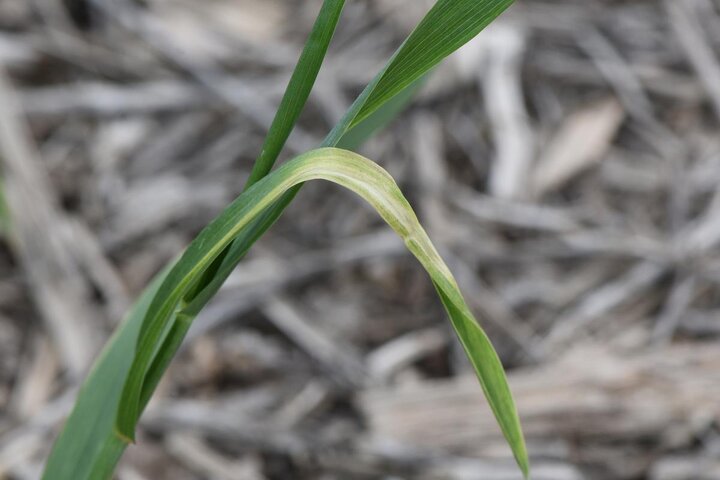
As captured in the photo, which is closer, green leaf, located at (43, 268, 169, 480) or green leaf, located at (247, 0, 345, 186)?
green leaf, located at (247, 0, 345, 186)

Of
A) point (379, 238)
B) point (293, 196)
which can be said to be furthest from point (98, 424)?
point (379, 238)

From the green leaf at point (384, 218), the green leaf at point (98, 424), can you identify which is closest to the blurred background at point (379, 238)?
the green leaf at point (98, 424)

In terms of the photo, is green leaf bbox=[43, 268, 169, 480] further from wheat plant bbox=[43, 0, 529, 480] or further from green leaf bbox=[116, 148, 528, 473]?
green leaf bbox=[116, 148, 528, 473]

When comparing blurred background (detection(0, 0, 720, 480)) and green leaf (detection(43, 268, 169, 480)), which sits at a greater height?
blurred background (detection(0, 0, 720, 480))

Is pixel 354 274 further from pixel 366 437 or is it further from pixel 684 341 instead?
pixel 684 341

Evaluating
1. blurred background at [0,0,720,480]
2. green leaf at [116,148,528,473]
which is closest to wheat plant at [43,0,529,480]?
green leaf at [116,148,528,473]

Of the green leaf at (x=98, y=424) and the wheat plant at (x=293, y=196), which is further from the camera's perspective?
the green leaf at (x=98, y=424)

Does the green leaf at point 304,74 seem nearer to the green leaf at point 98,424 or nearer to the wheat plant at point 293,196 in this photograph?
the wheat plant at point 293,196

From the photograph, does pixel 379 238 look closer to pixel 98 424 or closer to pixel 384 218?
pixel 98 424
